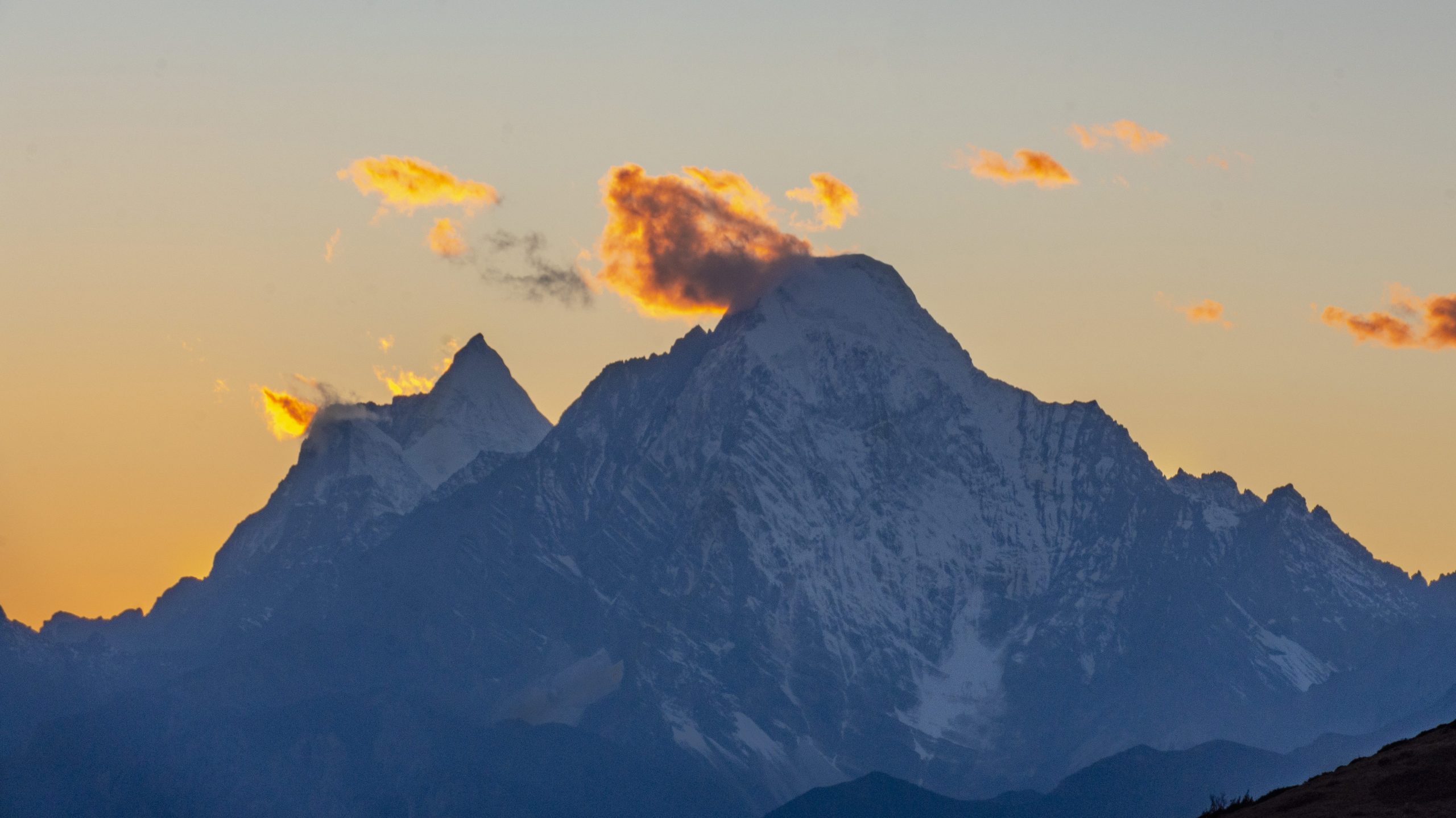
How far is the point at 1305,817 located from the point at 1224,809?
34.6ft

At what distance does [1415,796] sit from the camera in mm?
109750

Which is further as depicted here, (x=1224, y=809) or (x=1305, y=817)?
(x=1224, y=809)

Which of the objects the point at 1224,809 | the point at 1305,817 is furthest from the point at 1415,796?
the point at 1224,809

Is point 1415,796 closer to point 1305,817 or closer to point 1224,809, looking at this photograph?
point 1305,817

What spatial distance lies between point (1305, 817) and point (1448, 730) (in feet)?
40.8

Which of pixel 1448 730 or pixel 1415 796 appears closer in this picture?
pixel 1415 796

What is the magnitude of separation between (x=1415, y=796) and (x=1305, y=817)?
4.51m

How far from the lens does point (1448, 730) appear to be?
120000 mm

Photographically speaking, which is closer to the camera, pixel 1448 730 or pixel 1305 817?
pixel 1305 817

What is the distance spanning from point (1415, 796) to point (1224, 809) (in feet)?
43.2

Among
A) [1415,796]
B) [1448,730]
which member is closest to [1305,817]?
[1415,796]

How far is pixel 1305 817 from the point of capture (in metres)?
111

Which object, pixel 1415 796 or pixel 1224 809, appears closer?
pixel 1415 796
